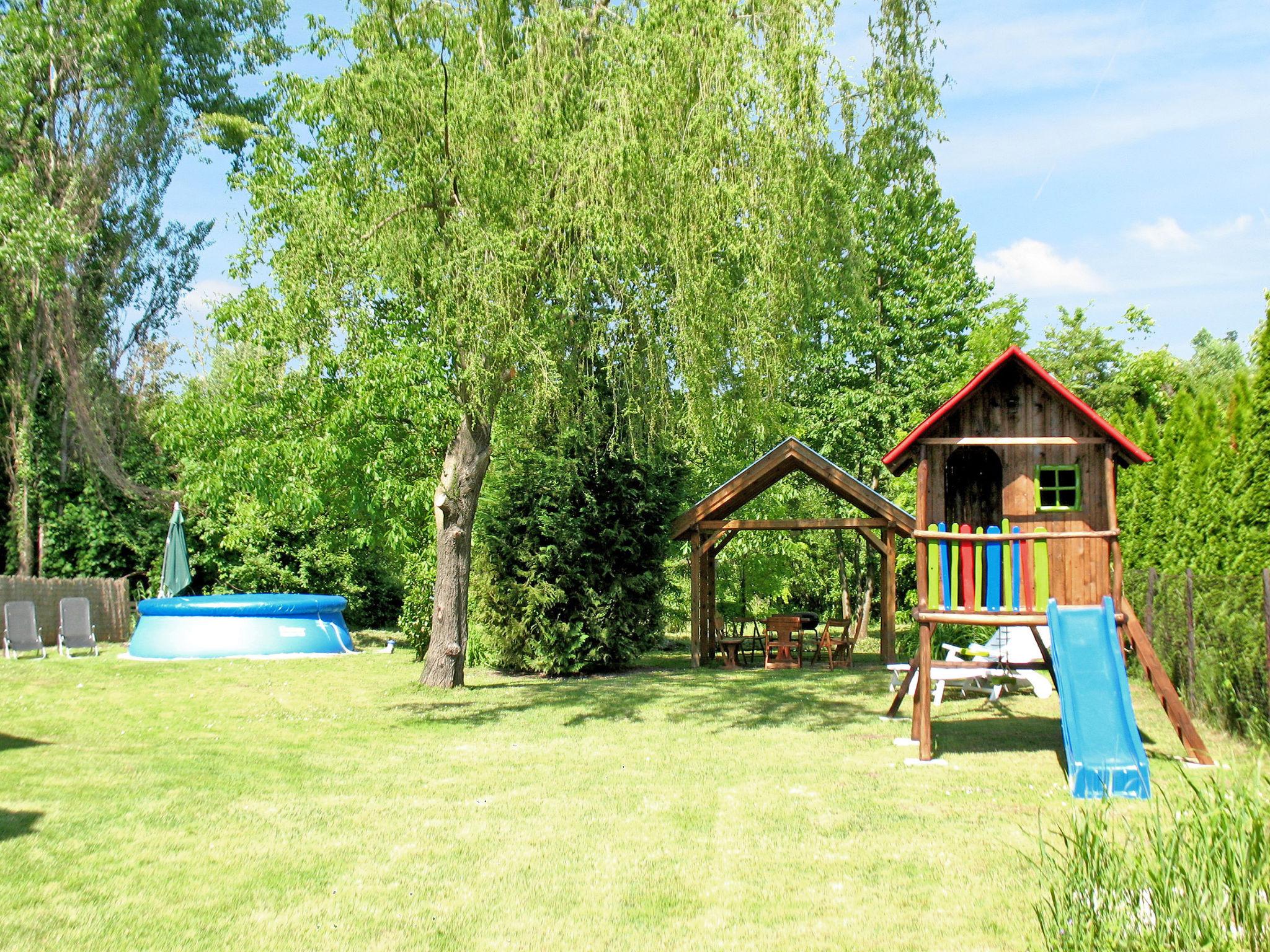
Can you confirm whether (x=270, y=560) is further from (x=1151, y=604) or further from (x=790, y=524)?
(x=1151, y=604)

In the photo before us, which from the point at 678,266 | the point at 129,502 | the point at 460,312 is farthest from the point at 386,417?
the point at 129,502

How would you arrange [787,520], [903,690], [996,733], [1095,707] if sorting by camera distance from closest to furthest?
[1095,707] < [996,733] < [903,690] < [787,520]

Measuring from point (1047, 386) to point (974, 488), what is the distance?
6.70 feet

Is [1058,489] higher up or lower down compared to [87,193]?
lower down

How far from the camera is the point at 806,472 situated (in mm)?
16984

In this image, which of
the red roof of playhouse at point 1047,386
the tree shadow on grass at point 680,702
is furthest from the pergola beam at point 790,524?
the red roof of playhouse at point 1047,386

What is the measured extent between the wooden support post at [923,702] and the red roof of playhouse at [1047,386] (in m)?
1.68

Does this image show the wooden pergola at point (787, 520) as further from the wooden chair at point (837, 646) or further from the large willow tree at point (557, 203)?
the large willow tree at point (557, 203)

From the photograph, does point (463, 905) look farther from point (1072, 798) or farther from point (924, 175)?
point (924, 175)

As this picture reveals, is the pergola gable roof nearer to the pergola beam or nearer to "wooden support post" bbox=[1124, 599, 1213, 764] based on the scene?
the pergola beam

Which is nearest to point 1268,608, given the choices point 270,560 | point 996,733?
point 996,733

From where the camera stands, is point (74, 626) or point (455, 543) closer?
point (455, 543)

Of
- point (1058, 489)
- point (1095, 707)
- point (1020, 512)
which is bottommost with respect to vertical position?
point (1095, 707)

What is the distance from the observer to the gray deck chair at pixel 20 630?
17.5 meters
